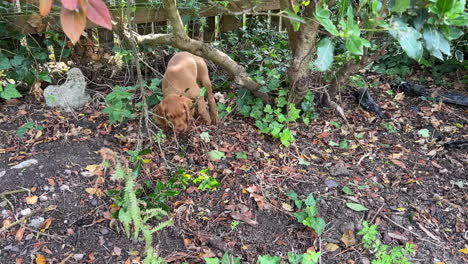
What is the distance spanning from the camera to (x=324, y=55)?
1.83 metres

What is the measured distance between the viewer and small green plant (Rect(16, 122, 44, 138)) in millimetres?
2819

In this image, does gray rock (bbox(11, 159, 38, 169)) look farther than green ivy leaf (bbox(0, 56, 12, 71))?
No

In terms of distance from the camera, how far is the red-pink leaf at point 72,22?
930 millimetres

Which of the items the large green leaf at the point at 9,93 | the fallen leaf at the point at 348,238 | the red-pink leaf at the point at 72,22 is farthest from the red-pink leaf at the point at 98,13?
the large green leaf at the point at 9,93

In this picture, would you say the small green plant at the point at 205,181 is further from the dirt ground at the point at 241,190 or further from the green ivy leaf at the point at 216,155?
the green ivy leaf at the point at 216,155

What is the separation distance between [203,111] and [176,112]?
1.21 ft

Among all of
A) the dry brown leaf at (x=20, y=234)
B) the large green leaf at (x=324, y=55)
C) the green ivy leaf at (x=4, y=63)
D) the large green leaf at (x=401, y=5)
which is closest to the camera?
the large green leaf at (x=401, y=5)

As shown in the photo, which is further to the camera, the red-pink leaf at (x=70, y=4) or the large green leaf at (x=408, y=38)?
the large green leaf at (x=408, y=38)

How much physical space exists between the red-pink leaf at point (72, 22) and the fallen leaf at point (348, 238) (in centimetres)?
189

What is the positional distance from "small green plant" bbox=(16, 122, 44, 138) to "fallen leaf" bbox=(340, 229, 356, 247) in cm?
240

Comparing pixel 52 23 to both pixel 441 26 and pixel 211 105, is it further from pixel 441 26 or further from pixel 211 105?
pixel 441 26

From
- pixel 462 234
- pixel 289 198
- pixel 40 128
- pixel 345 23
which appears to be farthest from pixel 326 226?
pixel 40 128

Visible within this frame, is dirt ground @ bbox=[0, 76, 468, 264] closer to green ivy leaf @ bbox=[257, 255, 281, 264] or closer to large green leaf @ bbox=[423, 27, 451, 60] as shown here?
green ivy leaf @ bbox=[257, 255, 281, 264]

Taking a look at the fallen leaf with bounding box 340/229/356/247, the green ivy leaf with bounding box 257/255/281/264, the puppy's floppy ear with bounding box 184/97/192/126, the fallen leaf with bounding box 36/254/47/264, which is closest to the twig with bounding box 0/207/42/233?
the fallen leaf with bounding box 36/254/47/264
